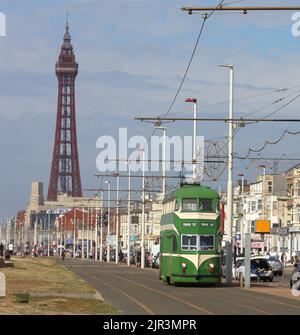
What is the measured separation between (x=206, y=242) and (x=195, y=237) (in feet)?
1.89

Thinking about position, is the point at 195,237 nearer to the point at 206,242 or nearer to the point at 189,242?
the point at 189,242

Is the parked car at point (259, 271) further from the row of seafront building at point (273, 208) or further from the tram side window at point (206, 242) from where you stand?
the row of seafront building at point (273, 208)

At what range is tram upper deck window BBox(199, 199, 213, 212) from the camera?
45219 millimetres

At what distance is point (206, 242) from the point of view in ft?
148

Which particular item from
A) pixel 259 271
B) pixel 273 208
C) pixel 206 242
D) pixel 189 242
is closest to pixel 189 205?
pixel 189 242

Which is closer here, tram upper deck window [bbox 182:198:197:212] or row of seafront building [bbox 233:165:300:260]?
tram upper deck window [bbox 182:198:197:212]

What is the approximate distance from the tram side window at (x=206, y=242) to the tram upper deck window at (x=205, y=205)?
1.16m

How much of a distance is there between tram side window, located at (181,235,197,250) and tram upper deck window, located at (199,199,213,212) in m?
1.26

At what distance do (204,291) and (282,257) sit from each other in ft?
203

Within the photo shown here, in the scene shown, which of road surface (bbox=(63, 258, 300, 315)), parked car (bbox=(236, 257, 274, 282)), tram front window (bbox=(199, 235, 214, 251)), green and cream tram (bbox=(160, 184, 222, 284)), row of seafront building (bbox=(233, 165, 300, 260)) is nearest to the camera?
road surface (bbox=(63, 258, 300, 315))

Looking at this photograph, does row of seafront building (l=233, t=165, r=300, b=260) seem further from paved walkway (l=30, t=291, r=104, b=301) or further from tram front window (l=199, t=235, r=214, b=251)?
paved walkway (l=30, t=291, r=104, b=301)

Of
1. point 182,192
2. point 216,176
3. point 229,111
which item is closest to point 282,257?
point 216,176

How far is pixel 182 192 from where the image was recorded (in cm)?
4562

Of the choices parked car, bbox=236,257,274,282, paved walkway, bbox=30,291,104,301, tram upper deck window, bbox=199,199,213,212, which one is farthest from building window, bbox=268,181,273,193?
paved walkway, bbox=30,291,104,301
